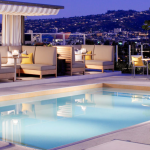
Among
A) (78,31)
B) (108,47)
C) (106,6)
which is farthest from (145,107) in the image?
(106,6)

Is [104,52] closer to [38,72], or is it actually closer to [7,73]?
[38,72]

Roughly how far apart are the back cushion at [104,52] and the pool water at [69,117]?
11.4ft

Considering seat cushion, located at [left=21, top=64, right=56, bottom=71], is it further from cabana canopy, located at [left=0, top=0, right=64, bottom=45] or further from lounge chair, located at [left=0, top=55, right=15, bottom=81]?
cabana canopy, located at [left=0, top=0, right=64, bottom=45]

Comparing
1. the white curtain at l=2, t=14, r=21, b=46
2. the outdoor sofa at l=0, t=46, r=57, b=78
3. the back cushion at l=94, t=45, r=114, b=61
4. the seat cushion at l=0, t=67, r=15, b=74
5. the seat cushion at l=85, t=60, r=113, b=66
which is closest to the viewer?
the seat cushion at l=0, t=67, r=15, b=74

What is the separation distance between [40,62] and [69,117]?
14.7 feet

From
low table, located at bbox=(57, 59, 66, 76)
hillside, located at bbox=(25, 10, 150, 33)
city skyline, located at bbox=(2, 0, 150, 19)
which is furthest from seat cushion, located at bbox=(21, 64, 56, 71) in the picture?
city skyline, located at bbox=(2, 0, 150, 19)

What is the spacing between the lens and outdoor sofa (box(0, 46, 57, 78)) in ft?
33.5

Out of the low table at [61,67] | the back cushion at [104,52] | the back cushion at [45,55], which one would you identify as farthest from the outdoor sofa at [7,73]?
the back cushion at [104,52]

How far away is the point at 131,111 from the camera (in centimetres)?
710

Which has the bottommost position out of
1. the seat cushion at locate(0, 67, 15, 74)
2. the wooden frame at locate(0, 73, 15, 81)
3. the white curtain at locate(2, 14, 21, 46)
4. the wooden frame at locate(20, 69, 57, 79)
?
the wooden frame at locate(0, 73, 15, 81)

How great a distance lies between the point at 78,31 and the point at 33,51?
8578 mm

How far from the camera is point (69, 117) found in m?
6.53

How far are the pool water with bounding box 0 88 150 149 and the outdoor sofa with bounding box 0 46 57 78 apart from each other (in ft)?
5.38

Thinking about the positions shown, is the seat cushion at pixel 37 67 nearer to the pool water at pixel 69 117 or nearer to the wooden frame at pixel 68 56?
the wooden frame at pixel 68 56
